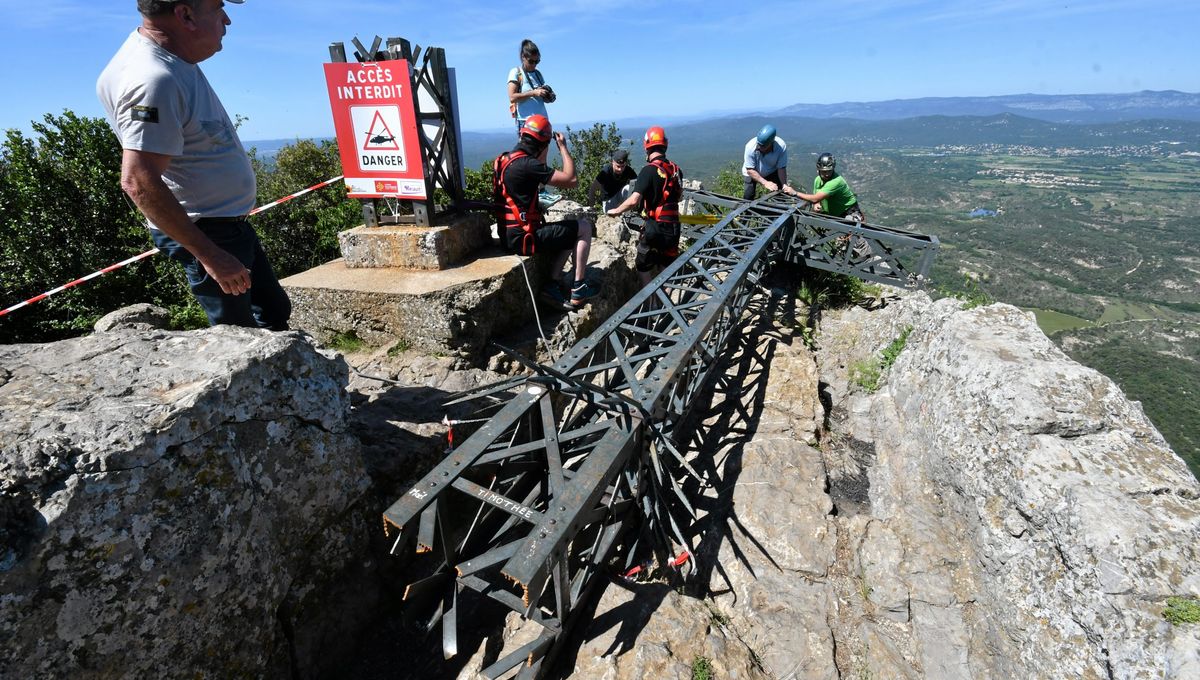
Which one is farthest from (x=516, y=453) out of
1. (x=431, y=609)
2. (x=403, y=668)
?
(x=403, y=668)

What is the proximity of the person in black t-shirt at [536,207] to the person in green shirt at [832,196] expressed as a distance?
5060mm

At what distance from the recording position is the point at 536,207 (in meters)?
6.88

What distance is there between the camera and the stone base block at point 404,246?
6.60m

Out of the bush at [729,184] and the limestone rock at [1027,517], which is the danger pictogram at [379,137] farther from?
the bush at [729,184]

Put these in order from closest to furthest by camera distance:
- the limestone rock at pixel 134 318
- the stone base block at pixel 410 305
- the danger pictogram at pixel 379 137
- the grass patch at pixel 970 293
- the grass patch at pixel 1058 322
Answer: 1. the limestone rock at pixel 134 318
2. the stone base block at pixel 410 305
3. the danger pictogram at pixel 379 137
4. the grass patch at pixel 970 293
5. the grass patch at pixel 1058 322

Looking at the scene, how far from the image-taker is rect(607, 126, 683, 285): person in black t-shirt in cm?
805

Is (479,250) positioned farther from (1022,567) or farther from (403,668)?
(1022,567)

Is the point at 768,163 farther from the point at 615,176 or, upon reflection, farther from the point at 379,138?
the point at 379,138

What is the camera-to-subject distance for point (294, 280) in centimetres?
661

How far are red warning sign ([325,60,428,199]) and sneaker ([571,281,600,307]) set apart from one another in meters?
2.34

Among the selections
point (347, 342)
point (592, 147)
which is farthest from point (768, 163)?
point (592, 147)

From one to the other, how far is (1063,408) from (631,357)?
3.38 metres

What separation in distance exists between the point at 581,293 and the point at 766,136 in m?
5.90

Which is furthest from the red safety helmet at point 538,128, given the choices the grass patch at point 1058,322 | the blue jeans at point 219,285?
the grass patch at point 1058,322
